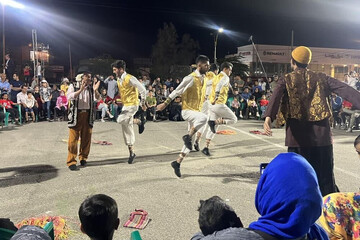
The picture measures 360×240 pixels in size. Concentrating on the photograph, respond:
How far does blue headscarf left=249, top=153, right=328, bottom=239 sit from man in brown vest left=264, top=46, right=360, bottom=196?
7.21 ft

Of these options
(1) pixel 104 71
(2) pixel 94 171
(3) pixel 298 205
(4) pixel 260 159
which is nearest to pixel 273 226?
(3) pixel 298 205

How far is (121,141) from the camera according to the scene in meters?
9.30

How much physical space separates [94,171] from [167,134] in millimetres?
4733

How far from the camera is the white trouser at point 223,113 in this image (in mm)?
8059

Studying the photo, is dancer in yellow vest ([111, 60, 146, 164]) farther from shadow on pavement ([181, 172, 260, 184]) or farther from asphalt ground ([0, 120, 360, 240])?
shadow on pavement ([181, 172, 260, 184])

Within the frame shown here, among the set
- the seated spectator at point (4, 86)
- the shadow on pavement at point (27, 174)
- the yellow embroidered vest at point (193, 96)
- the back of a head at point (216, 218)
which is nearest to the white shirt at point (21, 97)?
the seated spectator at point (4, 86)

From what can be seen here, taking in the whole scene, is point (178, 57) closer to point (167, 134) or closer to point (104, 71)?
point (104, 71)

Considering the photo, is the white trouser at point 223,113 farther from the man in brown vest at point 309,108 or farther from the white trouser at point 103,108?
the white trouser at point 103,108

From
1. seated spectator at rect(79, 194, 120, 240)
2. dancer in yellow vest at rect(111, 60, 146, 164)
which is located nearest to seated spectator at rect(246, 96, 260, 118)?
dancer in yellow vest at rect(111, 60, 146, 164)

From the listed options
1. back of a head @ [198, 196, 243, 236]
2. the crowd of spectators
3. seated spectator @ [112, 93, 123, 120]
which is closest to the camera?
back of a head @ [198, 196, 243, 236]

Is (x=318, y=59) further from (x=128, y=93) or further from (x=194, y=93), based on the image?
(x=128, y=93)

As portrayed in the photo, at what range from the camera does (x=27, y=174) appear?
5.91m

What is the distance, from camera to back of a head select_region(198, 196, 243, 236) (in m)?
2.05

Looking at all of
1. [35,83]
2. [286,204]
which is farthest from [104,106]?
[286,204]
